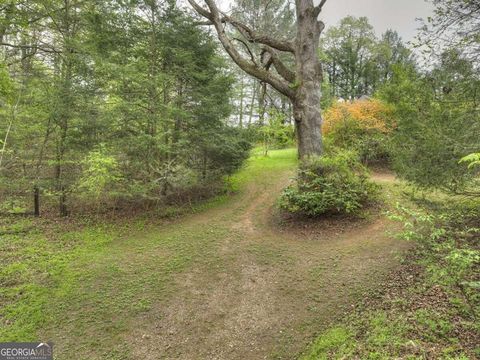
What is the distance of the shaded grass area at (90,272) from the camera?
4.05 metres

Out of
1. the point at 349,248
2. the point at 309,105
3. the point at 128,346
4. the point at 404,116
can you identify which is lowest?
the point at 128,346

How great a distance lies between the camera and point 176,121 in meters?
8.54

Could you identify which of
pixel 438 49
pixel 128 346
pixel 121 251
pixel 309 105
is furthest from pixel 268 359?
pixel 309 105

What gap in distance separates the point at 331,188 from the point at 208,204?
13.1 ft

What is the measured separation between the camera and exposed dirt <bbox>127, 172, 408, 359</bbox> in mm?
3818

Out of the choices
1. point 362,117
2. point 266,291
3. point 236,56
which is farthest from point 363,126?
point 266,291

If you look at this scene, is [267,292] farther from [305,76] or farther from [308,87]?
[305,76]

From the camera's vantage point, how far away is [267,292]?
4.75 m

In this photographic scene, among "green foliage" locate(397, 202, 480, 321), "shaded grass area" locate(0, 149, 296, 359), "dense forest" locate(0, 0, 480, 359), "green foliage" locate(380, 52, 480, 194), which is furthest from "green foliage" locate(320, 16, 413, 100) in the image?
"shaded grass area" locate(0, 149, 296, 359)

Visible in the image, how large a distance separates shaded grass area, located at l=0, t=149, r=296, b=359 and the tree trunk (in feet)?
11.2

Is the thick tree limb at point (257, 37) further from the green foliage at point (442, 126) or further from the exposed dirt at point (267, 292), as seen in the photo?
the exposed dirt at point (267, 292)

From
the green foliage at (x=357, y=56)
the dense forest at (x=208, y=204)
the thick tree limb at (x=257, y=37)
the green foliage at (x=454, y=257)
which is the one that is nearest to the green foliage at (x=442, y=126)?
the dense forest at (x=208, y=204)

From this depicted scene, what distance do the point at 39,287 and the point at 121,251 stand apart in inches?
63.4

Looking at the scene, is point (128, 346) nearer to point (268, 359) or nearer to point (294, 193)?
point (268, 359)
